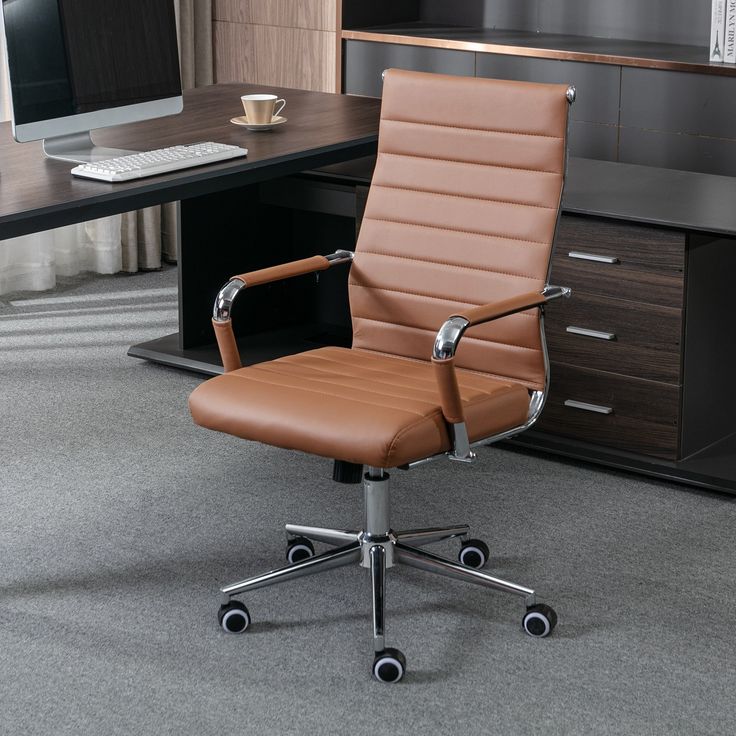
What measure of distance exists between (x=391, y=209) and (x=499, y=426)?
1.82ft

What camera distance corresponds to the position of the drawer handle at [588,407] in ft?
10.4

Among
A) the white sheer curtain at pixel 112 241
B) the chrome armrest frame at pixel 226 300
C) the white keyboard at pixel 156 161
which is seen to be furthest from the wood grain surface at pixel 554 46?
the chrome armrest frame at pixel 226 300

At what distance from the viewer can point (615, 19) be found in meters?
4.92

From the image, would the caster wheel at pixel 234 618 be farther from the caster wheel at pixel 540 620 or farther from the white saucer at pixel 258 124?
the white saucer at pixel 258 124

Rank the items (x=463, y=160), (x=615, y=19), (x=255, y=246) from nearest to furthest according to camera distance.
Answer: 1. (x=463, y=160)
2. (x=255, y=246)
3. (x=615, y=19)

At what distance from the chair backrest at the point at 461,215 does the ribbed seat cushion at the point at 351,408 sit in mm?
114

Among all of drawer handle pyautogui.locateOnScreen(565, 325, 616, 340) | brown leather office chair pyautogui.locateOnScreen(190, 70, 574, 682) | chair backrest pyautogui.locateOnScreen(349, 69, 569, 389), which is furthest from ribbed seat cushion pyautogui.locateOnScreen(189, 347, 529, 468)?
drawer handle pyautogui.locateOnScreen(565, 325, 616, 340)

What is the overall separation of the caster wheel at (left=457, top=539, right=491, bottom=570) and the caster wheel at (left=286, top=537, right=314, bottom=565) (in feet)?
1.06

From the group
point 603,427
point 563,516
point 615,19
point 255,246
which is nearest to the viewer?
point 563,516

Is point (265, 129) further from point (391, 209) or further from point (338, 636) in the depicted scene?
point (338, 636)

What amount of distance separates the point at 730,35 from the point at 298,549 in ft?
8.57

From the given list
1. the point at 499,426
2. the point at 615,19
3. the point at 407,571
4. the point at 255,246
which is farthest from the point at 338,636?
the point at 615,19

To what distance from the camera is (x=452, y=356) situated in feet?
7.11

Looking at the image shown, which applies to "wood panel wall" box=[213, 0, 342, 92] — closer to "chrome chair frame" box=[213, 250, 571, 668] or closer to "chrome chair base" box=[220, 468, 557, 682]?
"chrome chair frame" box=[213, 250, 571, 668]
